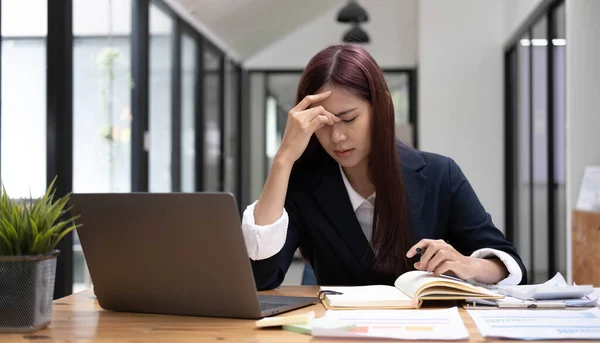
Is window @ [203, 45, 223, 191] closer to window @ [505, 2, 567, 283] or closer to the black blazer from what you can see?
window @ [505, 2, 567, 283]

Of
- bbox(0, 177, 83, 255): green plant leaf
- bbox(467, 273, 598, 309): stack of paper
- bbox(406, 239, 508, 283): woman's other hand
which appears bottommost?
bbox(467, 273, 598, 309): stack of paper

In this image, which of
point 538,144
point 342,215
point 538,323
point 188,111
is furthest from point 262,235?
point 188,111

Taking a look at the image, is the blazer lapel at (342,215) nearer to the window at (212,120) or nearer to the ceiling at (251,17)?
the ceiling at (251,17)

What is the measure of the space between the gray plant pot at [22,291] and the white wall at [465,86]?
707cm

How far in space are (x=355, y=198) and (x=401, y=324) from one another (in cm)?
76

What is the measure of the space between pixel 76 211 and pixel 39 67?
2565 mm

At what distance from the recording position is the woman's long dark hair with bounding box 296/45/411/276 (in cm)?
197

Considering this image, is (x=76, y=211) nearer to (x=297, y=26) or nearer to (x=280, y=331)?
(x=280, y=331)

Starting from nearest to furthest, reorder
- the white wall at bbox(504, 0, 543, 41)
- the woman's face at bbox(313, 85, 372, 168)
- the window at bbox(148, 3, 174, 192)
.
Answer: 1. the woman's face at bbox(313, 85, 372, 168)
2. the window at bbox(148, 3, 174, 192)
3. the white wall at bbox(504, 0, 543, 41)

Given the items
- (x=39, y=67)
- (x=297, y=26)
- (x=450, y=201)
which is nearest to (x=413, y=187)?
(x=450, y=201)

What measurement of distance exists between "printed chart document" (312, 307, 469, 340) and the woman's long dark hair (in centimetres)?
49

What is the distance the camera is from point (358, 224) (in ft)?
6.69

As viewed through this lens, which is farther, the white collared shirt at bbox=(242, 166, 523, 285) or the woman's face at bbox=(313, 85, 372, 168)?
the woman's face at bbox=(313, 85, 372, 168)

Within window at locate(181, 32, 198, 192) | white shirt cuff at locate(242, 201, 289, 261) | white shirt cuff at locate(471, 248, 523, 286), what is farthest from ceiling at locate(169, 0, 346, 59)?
white shirt cuff at locate(471, 248, 523, 286)
